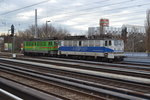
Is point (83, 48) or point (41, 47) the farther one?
point (41, 47)

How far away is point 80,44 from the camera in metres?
31.8

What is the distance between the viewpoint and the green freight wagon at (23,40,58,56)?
3781cm

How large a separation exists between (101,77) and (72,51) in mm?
18251

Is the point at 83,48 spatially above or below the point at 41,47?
below

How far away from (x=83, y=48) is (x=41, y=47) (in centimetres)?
1161

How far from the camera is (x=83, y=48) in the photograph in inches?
1226

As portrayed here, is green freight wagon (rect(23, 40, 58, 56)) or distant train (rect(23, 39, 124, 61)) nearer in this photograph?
distant train (rect(23, 39, 124, 61))

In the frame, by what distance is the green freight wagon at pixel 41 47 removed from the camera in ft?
124

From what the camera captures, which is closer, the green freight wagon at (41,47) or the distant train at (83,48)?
the distant train at (83,48)

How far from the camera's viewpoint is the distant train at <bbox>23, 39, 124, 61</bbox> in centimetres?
2795

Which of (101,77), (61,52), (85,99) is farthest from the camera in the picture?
(61,52)

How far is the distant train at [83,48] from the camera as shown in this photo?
91.7 ft

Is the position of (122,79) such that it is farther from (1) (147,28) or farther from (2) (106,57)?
(1) (147,28)

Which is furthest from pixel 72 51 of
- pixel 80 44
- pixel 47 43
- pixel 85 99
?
pixel 85 99
